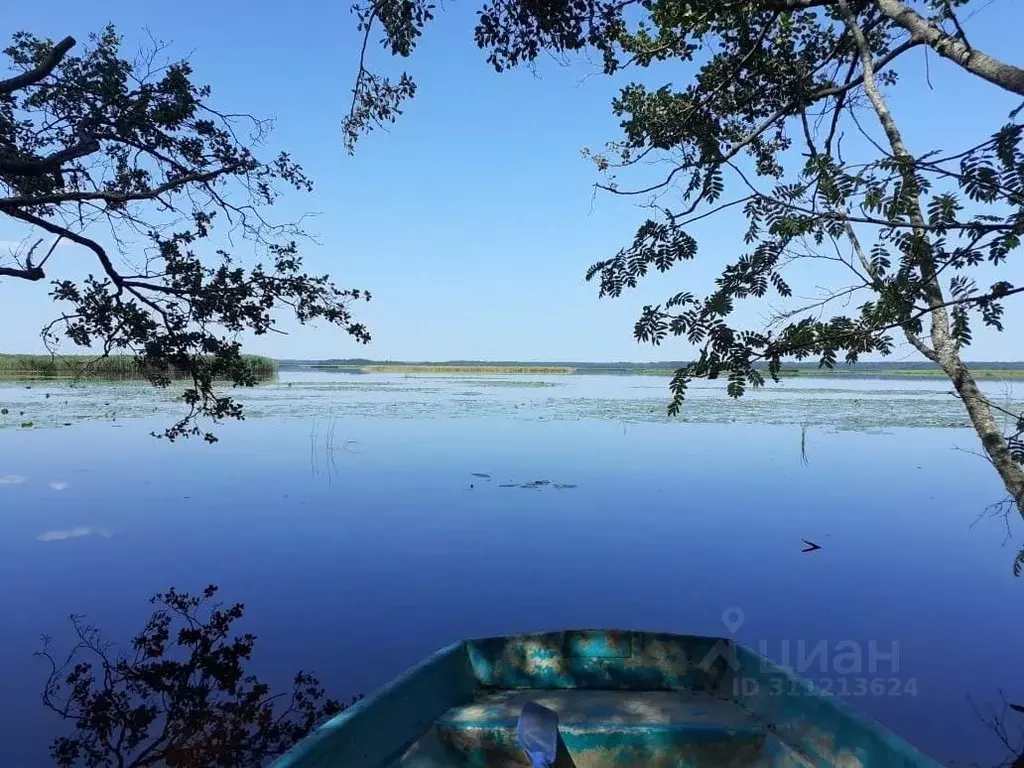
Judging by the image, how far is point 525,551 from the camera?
9.02 meters

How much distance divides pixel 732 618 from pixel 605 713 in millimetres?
3655

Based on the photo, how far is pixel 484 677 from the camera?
4.25 metres

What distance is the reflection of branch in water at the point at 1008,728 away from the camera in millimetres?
4668

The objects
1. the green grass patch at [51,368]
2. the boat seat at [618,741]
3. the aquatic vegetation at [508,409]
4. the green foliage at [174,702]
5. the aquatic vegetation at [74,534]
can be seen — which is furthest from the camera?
the green grass patch at [51,368]

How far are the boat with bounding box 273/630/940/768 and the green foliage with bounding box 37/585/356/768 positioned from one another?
3.55ft

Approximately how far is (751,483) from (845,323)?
10471 mm

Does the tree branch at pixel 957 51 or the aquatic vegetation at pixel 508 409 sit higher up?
the tree branch at pixel 957 51

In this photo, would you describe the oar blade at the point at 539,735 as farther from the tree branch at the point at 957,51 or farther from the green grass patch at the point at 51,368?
the green grass patch at the point at 51,368

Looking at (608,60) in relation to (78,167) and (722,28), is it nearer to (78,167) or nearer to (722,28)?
(722,28)

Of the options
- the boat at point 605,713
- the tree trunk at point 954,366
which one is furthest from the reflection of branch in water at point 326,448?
the tree trunk at point 954,366

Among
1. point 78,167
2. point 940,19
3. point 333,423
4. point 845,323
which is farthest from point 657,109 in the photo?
point 333,423

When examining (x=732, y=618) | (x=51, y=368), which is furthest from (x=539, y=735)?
(x=51, y=368)

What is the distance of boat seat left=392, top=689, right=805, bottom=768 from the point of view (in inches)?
132

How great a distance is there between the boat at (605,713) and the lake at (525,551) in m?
1.82
